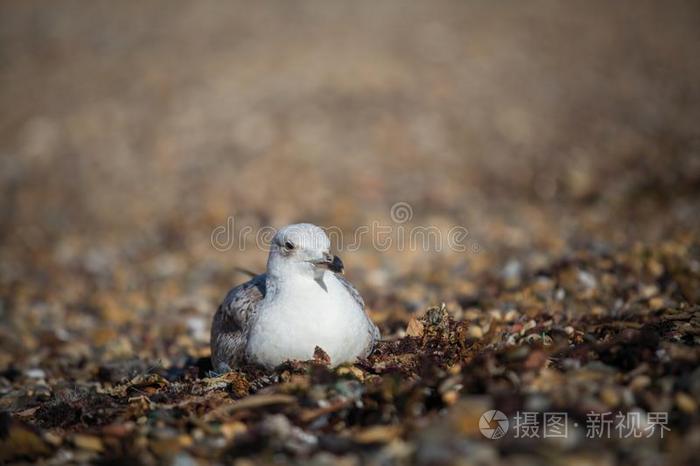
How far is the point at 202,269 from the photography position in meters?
11.6

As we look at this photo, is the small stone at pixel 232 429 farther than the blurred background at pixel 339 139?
No

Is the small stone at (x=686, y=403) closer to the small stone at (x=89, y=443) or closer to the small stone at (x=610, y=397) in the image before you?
the small stone at (x=610, y=397)

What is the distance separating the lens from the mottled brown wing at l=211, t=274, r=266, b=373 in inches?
216

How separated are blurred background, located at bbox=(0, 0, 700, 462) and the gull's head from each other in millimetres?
2295

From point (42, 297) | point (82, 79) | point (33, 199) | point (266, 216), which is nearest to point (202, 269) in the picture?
point (266, 216)

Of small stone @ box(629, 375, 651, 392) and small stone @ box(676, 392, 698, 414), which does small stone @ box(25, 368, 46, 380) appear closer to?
small stone @ box(629, 375, 651, 392)

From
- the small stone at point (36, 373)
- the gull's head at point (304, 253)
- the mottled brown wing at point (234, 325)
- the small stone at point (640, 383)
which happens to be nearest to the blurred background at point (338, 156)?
the small stone at point (36, 373)

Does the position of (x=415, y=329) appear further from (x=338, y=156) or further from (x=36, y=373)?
(x=338, y=156)

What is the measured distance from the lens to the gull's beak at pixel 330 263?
16.8 feet

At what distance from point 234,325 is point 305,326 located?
882 millimetres

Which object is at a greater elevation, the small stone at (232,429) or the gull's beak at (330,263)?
the gull's beak at (330,263)

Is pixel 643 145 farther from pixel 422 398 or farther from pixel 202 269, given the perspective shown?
pixel 422 398

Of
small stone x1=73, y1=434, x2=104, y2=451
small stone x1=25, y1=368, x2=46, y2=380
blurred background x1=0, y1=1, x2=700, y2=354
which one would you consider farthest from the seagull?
blurred background x1=0, y1=1, x2=700, y2=354

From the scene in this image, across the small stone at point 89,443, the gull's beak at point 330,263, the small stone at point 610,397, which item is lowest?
the small stone at point 89,443
